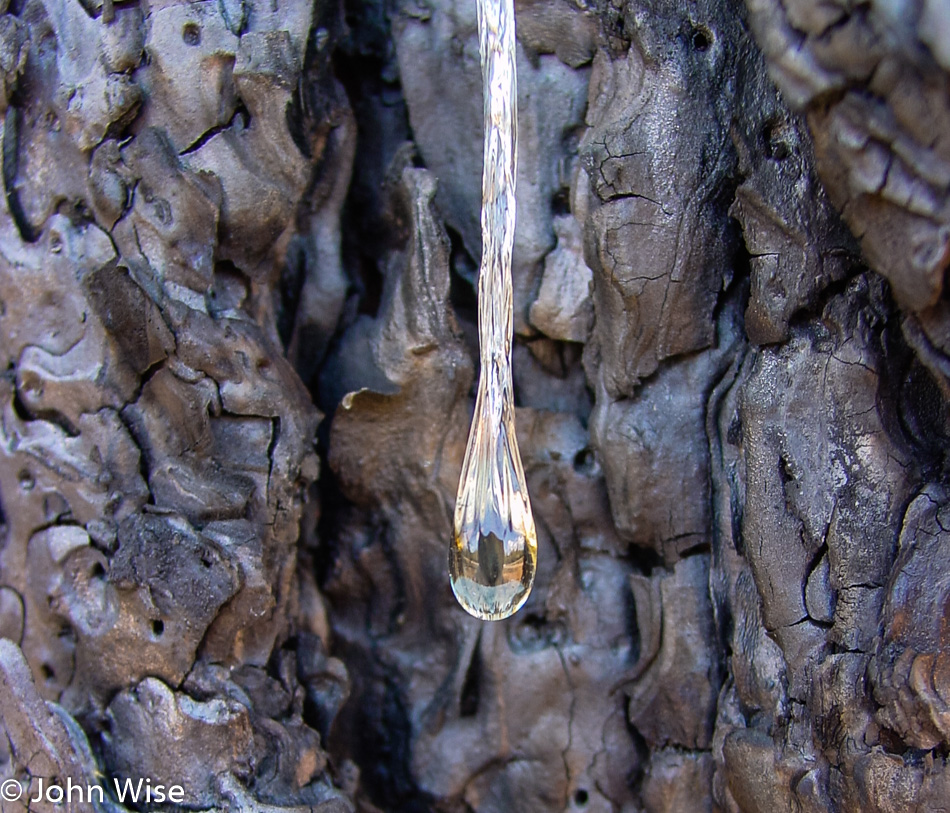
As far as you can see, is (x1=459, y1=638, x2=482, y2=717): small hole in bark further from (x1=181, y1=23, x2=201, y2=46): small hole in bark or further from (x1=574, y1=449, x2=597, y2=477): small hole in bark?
(x1=181, y1=23, x2=201, y2=46): small hole in bark

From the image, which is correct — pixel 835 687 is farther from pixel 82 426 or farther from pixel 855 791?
pixel 82 426

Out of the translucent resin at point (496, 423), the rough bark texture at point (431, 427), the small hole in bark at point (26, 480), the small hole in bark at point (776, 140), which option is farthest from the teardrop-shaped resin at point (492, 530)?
the small hole in bark at point (26, 480)

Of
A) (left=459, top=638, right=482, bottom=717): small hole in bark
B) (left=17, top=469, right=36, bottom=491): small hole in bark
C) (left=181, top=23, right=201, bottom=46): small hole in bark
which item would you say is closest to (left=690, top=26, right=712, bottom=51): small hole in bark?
(left=181, top=23, right=201, bottom=46): small hole in bark

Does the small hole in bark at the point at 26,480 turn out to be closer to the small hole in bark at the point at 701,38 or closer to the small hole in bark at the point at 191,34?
the small hole in bark at the point at 191,34

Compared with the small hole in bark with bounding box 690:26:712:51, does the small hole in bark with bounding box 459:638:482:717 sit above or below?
below

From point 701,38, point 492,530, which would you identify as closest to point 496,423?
point 492,530

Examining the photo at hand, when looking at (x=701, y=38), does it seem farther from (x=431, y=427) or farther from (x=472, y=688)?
(x=472, y=688)

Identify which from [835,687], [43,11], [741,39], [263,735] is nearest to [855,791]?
[835,687]
